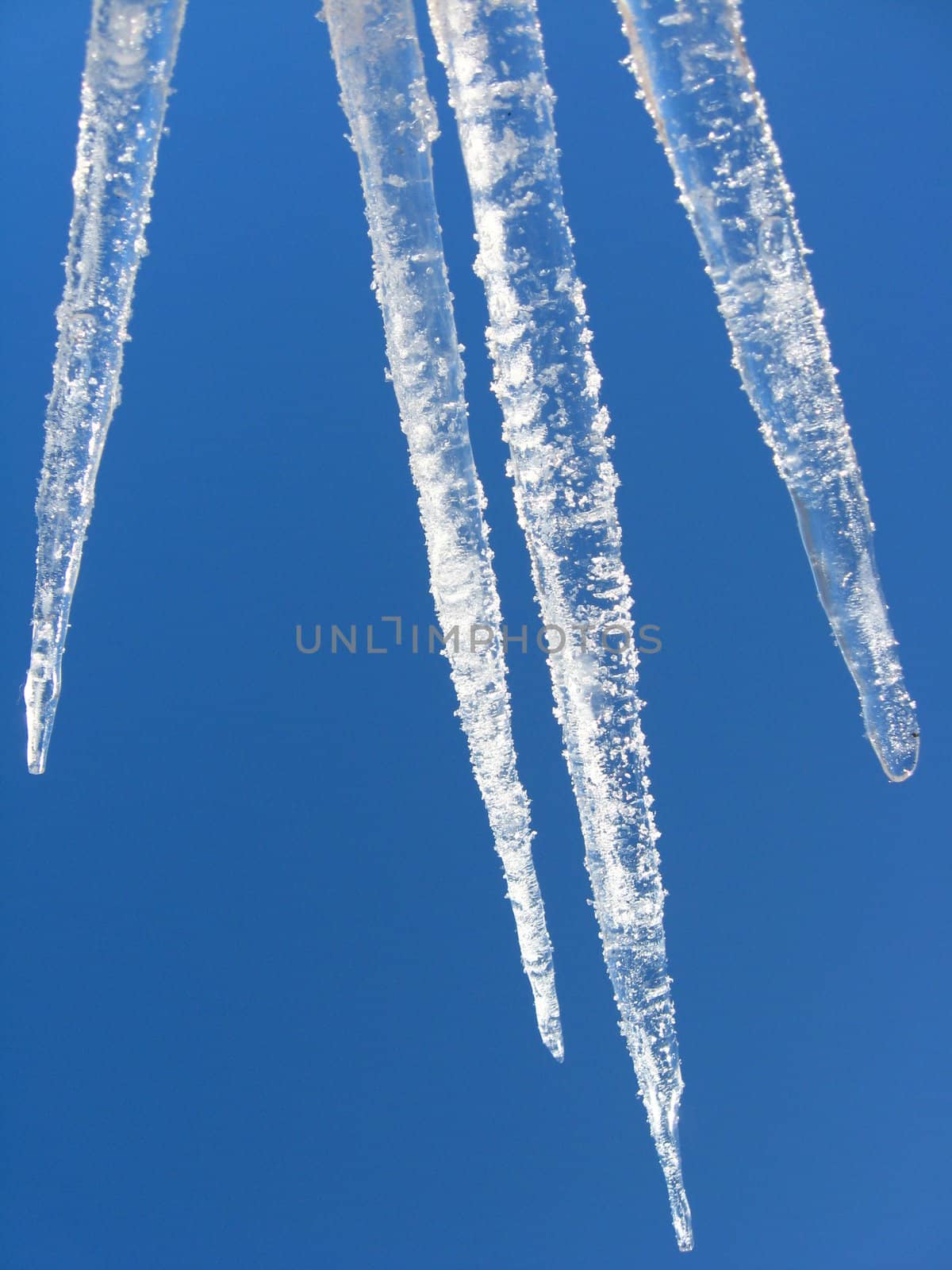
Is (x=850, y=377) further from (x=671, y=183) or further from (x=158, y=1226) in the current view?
(x=158, y=1226)

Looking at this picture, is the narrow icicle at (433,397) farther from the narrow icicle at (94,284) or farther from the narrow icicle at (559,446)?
the narrow icicle at (94,284)

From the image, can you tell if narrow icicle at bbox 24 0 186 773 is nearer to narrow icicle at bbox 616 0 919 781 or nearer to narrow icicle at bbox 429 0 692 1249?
narrow icicle at bbox 429 0 692 1249

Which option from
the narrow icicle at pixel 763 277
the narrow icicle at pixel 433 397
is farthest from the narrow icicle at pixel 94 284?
the narrow icicle at pixel 763 277

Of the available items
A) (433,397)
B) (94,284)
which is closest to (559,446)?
(433,397)

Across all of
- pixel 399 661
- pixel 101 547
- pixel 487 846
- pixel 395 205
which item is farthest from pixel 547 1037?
pixel 395 205

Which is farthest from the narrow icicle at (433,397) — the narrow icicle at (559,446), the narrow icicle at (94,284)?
the narrow icicle at (94,284)

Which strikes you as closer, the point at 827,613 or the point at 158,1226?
the point at 827,613

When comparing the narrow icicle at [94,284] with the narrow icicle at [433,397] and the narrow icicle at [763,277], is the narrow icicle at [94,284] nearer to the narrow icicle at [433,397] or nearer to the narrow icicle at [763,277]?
the narrow icicle at [433,397]
